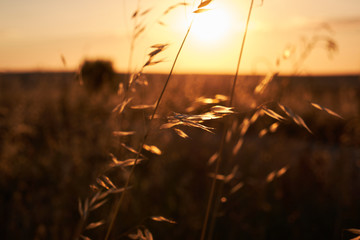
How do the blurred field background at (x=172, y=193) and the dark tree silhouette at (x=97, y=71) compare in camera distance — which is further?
the dark tree silhouette at (x=97, y=71)

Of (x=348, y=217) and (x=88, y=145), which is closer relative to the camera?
(x=348, y=217)

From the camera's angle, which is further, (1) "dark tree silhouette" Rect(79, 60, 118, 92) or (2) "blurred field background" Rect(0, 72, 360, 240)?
(1) "dark tree silhouette" Rect(79, 60, 118, 92)

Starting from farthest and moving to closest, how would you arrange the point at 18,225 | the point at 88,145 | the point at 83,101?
the point at 83,101, the point at 88,145, the point at 18,225

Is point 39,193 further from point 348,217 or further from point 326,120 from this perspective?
point 326,120

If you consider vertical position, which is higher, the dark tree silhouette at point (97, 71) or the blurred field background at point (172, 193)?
the blurred field background at point (172, 193)

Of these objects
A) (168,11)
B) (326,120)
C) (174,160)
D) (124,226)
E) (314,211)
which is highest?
(168,11)

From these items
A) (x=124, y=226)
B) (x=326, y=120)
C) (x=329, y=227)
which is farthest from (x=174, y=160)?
(x=326, y=120)

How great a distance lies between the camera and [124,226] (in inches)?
80.7

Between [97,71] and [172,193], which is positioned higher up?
[172,193]

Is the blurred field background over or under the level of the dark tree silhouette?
over

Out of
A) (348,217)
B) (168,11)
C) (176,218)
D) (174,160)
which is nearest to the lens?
(168,11)

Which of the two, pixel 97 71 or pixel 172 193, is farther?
pixel 97 71

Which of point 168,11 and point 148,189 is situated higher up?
point 168,11

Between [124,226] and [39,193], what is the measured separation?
0.77 m
